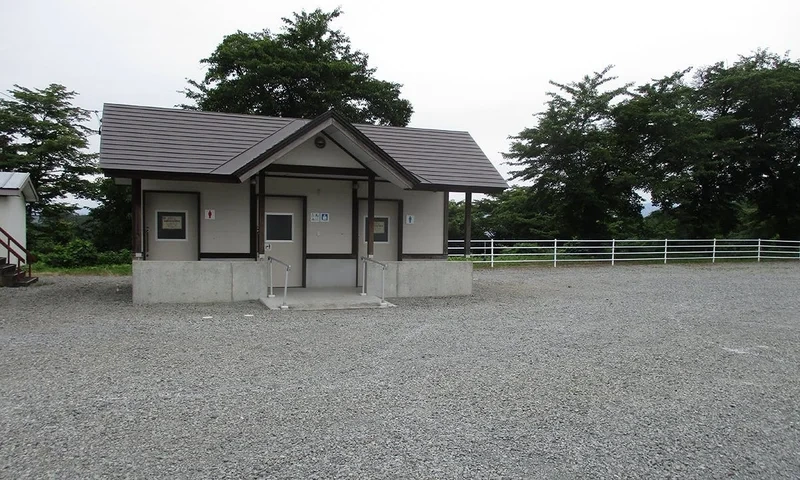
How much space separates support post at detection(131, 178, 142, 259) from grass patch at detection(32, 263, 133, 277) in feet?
19.1

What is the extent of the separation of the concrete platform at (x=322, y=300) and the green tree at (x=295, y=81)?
16685mm

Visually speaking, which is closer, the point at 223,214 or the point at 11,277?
the point at 223,214

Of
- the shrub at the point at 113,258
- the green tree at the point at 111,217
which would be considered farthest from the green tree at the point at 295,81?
the shrub at the point at 113,258

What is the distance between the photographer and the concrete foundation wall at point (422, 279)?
11.7 metres

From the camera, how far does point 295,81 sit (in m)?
27.3

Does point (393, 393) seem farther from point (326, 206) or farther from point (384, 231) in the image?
point (384, 231)

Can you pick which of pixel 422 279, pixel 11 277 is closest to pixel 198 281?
pixel 422 279

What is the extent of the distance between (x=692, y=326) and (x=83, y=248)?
679 inches

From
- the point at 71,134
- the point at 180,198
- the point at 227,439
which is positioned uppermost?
the point at 71,134

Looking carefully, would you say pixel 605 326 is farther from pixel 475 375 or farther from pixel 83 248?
pixel 83 248

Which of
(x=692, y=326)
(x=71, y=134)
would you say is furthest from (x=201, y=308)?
(x=71, y=134)

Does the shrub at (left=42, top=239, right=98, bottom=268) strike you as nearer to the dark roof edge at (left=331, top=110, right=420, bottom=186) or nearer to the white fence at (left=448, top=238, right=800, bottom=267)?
the dark roof edge at (left=331, top=110, right=420, bottom=186)

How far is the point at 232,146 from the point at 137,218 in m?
2.62

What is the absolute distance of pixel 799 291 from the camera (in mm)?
14039
